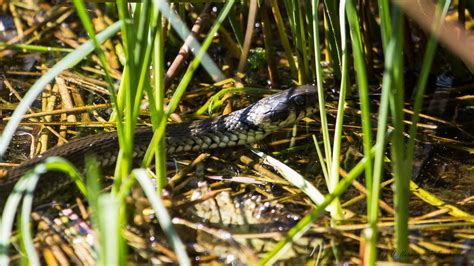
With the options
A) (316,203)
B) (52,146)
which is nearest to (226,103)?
(52,146)

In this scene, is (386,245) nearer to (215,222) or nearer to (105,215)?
(215,222)

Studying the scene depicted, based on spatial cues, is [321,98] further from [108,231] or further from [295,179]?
[108,231]

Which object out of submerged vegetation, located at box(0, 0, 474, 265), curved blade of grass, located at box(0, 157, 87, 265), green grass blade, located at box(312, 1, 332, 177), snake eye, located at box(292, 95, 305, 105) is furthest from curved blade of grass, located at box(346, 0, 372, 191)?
snake eye, located at box(292, 95, 305, 105)

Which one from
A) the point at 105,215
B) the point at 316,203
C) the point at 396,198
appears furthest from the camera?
Result: the point at 316,203

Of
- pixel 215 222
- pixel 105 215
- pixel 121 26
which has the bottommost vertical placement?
pixel 215 222

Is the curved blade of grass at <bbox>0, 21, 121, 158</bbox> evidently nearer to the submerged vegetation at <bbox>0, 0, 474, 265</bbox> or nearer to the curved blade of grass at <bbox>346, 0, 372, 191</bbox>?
the submerged vegetation at <bbox>0, 0, 474, 265</bbox>

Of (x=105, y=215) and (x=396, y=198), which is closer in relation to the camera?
(x=105, y=215)
